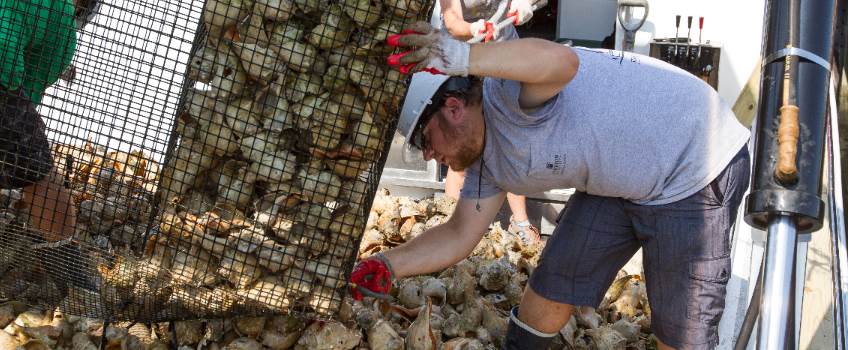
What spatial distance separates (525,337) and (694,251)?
26.9 inches

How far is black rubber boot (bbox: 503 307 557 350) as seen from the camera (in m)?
2.96

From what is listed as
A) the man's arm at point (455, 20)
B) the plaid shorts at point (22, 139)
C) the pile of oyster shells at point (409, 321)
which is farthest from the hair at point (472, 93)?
the man's arm at point (455, 20)

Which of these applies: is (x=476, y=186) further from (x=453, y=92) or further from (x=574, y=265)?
(x=453, y=92)

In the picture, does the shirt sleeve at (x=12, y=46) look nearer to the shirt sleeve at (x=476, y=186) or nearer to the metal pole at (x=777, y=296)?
the shirt sleeve at (x=476, y=186)

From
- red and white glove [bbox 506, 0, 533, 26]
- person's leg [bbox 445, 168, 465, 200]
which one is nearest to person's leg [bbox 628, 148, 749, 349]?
red and white glove [bbox 506, 0, 533, 26]

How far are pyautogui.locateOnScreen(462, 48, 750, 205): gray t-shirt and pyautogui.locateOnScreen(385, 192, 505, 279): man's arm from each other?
19 cm

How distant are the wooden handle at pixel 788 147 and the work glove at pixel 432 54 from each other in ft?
2.37

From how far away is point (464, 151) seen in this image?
236 centimetres

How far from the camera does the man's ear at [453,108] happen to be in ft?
7.41

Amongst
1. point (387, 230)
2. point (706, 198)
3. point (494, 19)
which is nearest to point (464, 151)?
point (706, 198)

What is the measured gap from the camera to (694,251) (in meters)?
2.56

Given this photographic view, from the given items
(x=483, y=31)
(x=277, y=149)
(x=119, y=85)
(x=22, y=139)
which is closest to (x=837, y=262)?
(x=277, y=149)

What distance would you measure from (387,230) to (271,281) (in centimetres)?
149

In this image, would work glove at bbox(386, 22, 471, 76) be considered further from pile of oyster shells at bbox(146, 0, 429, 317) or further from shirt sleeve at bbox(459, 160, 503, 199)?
shirt sleeve at bbox(459, 160, 503, 199)
